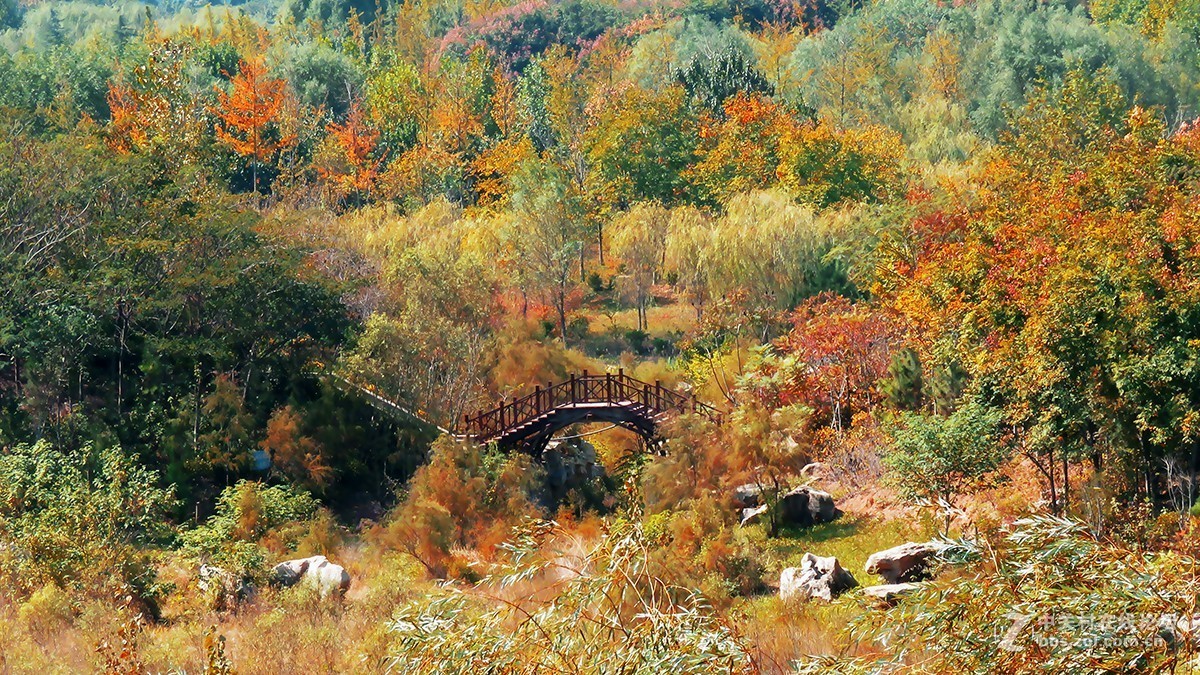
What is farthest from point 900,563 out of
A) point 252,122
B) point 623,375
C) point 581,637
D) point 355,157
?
point 252,122

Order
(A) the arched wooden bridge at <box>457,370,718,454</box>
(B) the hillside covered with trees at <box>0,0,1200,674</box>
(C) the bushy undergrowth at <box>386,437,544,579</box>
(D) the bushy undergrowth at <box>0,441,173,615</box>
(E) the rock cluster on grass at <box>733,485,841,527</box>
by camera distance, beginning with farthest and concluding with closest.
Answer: (A) the arched wooden bridge at <box>457,370,718,454</box>
(E) the rock cluster on grass at <box>733,485,841,527</box>
(C) the bushy undergrowth at <box>386,437,544,579</box>
(D) the bushy undergrowth at <box>0,441,173,615</box>
(B) the hillside covered with trees at <box>0,0,1200,674</box>

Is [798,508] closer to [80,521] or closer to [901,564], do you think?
[901,564]

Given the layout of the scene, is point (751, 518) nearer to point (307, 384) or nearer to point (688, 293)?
point (307, 384)

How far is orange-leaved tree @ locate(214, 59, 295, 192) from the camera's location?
4869 cm

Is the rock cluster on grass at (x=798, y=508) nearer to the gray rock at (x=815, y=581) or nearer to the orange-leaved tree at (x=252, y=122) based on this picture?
the gray rock at (x=815, y=581)

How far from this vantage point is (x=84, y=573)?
18.8 m

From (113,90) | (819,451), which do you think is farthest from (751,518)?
(113,90)

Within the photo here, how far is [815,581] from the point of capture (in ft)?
59.5

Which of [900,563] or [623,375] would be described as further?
[623,375]

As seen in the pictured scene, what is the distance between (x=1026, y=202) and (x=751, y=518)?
7.76 m

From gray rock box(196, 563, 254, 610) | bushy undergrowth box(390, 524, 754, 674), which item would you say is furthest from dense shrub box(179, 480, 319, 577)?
bushy undergrowth box(390, 524, 754, 674)

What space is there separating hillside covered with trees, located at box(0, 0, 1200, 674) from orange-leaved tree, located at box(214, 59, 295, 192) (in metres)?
0.23

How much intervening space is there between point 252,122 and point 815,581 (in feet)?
119

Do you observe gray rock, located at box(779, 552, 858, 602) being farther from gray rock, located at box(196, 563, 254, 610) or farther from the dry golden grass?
gray rock, located at box(196, 563, 254, 610)
